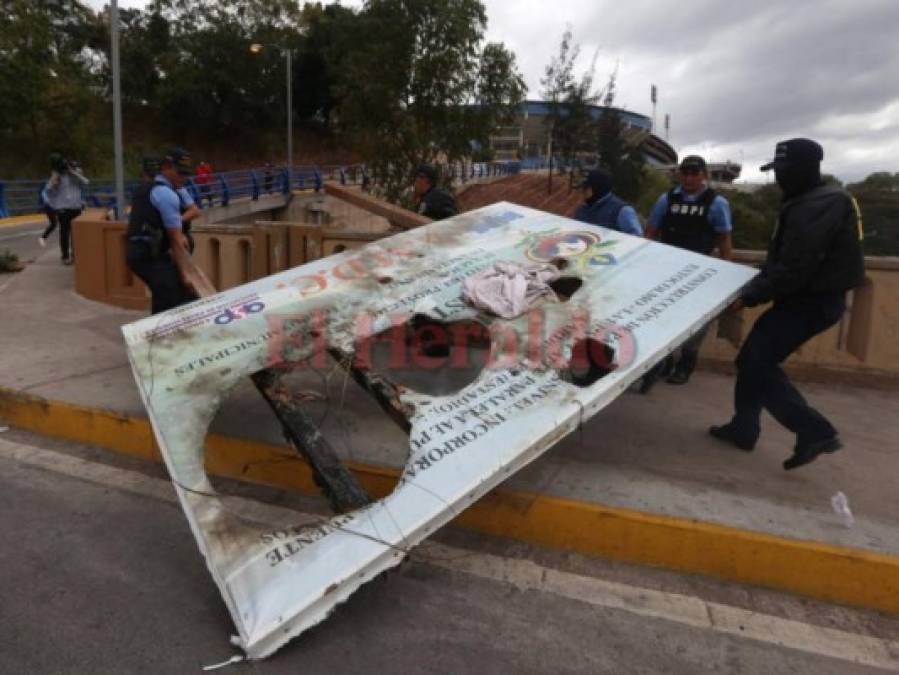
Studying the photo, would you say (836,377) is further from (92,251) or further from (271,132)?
(271,132)

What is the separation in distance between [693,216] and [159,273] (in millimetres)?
3761

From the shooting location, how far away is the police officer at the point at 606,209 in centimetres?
466

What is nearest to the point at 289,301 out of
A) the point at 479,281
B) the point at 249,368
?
the point at 249,368

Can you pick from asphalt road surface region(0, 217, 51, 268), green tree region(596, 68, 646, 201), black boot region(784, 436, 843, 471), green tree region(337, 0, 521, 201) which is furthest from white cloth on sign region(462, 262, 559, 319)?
green tree region(596, 68, 646, 201)

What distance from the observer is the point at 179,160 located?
463 centimetres

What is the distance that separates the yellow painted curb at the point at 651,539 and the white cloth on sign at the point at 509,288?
97 cm

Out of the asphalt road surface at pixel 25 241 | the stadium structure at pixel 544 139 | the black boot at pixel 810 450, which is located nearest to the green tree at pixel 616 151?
the stadium structure at pixel 544 139

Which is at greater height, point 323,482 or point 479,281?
point 479,281

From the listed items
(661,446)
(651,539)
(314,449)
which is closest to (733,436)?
(661,446)

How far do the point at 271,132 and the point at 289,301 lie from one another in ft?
140

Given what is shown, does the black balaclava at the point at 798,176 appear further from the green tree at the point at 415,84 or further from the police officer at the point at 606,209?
the green tree at the point at 415,84

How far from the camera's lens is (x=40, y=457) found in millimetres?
3836

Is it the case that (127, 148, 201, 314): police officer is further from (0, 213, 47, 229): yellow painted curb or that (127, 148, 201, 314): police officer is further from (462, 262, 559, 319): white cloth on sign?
(0, 213, 47, 229): yellow painted curb

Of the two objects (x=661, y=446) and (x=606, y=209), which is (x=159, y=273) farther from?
(x=661, y=446)
